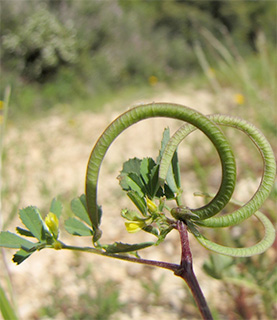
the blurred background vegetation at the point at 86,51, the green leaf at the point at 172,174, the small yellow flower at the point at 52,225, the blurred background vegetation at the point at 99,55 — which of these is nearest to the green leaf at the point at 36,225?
the small yellow flower at the point at 52,225

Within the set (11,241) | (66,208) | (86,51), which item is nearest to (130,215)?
(11,241)

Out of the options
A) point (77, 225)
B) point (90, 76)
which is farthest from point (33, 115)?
point (77, 225)

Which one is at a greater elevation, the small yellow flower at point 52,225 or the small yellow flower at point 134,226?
the small yellow flower at point 52,225

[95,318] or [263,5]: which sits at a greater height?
[263,5]

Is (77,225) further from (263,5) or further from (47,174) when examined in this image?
(263,5)

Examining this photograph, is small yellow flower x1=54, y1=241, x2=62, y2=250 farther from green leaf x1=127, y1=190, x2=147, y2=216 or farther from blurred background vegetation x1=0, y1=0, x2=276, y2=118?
blurred background vegetation x1=0, y1=0, x2=276, y2=118

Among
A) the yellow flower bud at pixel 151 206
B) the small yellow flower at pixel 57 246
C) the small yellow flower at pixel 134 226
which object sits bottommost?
the small yellow flower at pixel 57 246

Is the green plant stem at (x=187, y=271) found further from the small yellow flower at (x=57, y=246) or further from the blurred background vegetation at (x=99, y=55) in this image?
the blurred background vegetation at (x=99, y=55)
